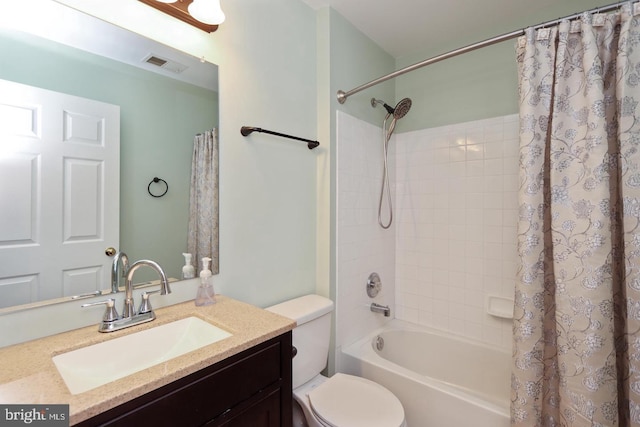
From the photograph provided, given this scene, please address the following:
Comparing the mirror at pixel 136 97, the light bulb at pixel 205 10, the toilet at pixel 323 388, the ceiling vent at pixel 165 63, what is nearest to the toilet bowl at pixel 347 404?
the toilet at pixel 323 388

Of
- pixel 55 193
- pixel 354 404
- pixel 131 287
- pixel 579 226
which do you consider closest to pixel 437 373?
pixel 354 404

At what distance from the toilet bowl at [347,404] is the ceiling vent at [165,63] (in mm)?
1567

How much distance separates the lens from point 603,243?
1.17m

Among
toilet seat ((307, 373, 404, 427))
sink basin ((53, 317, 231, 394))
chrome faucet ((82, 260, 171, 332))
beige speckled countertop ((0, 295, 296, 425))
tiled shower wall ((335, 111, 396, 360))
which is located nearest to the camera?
beige speckled countertop ((0, 295, 296, 425))

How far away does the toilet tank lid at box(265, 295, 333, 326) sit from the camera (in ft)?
4.92

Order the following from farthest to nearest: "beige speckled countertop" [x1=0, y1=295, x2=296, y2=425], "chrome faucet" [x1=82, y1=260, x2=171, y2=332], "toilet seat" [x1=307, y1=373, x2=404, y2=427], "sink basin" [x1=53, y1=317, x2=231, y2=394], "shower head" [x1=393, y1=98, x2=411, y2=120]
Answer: "shower head" [x1=393, y1=98, x2=411, y2=120], "toilet seat" [x1=307, y1=373, x2=404, y2=427], "chrome faucet" [x1=82, y1=260, x2=171, y2=332], "sink basin" [x1=53, y1=317, x2=231, y2=394], "beige speckled countertop" [x1=0, y1=295, x2=296, y2=425]

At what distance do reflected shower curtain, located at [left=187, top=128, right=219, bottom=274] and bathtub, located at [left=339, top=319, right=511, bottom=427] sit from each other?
42.4 inches

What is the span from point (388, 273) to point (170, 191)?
1.69m

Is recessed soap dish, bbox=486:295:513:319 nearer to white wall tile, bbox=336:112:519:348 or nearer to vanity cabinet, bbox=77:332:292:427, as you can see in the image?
white wall tile, bbox=336:112:519:348

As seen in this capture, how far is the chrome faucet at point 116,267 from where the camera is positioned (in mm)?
1077

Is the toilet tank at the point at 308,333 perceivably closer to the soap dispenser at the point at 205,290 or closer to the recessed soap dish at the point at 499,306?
the soap dispenser at the point at 205,290

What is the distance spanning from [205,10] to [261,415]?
4.82 ft

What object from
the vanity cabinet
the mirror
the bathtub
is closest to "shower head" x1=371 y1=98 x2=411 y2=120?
the mirror

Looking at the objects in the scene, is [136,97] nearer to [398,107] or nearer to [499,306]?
[398,107]
